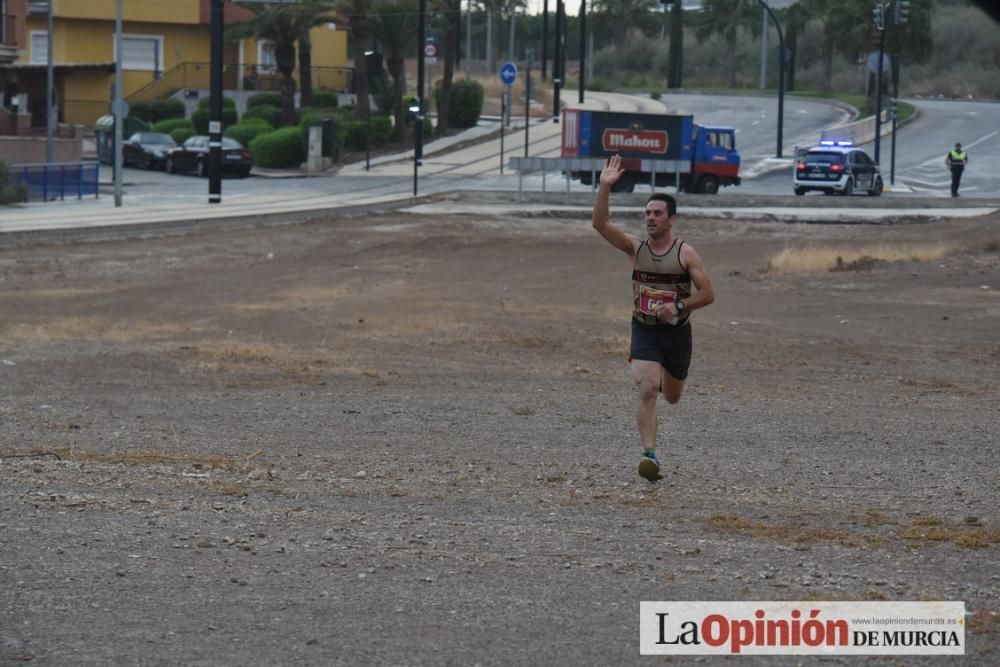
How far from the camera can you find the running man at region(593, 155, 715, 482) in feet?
30.0

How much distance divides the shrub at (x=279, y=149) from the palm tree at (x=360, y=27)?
3193 millimetres

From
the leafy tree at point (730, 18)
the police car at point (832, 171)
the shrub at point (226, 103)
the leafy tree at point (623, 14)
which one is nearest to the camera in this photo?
the police car at point (832, 171)

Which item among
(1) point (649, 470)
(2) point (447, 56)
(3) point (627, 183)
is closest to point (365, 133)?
(2) point (447, 56)

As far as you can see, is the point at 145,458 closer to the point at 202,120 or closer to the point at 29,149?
the point at 29,149

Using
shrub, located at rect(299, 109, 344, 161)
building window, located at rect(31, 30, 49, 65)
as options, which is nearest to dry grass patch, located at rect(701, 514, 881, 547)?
shrub, located at rect(299, 109, 344, 161)

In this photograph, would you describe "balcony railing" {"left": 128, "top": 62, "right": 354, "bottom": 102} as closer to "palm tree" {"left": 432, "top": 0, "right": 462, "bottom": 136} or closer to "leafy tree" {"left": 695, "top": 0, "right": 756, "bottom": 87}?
"palm tree" {"left": 432, "top": 0, "right": 462, "bottom": 136}

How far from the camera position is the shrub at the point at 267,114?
64.4 meters

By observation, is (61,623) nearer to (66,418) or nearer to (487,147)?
(66,418)

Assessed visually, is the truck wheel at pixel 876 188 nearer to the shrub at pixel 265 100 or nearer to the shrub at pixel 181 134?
the shrub at pixel 181 134

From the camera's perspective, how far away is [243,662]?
19.1 feet

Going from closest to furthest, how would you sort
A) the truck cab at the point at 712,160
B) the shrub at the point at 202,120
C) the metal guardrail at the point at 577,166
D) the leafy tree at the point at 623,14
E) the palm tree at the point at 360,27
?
the metal guardrail at the point at 577,166 < the truck cab at the point at 712,160 < the palm tree at the point at 360,27 < the shrub at the point at 202,120 < the leafy tree at the point at 623,14

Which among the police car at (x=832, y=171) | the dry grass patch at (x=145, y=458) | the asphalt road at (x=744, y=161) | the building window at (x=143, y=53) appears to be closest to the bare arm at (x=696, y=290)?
the dry grass patch at (x=145, y=458)

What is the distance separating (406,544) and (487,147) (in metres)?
55.2

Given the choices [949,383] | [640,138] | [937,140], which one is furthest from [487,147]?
[949,383]
